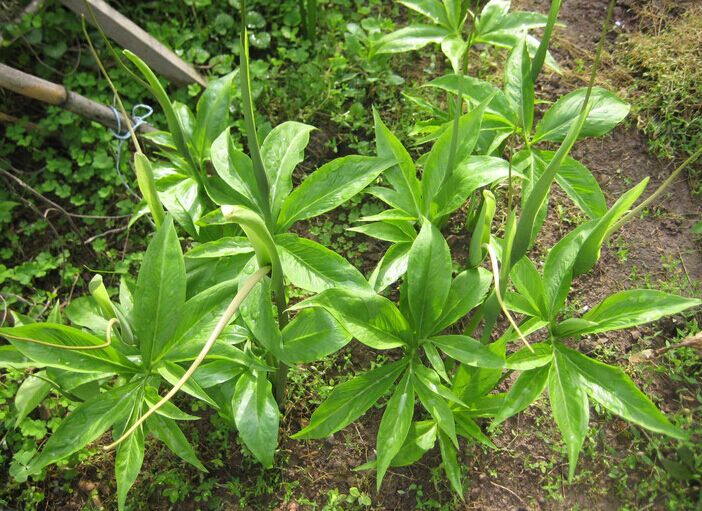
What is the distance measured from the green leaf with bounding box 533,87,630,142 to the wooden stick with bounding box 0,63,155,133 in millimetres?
1447

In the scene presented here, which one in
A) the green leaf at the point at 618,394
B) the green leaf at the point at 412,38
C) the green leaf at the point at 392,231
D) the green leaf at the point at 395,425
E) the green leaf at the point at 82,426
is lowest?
the green leaf at the point at 395,425

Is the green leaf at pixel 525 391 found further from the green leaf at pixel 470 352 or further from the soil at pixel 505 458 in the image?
the soil at pixel 505 458

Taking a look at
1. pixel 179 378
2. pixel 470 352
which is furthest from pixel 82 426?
pixel 470 352

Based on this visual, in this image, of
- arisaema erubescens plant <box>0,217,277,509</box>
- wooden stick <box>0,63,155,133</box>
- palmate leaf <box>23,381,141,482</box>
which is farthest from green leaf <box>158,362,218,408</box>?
wooden stick <box>0,63,155,133</box>

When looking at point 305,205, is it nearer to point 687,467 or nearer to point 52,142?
point 687,467

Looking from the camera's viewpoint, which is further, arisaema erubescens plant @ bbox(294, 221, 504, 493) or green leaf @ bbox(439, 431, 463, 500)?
green leaf @ bbox(439, 431, 463, 500)

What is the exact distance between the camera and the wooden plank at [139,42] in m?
2.20

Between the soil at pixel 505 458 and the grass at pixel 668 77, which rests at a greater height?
the grass at pixel 668 77

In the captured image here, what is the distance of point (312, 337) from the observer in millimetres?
1456

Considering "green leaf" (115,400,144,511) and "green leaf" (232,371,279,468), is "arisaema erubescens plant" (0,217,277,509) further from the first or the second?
"green leaf" (232,371,279,468)

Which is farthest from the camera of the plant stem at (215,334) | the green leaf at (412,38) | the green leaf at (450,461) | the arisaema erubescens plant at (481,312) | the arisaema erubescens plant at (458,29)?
the green leaf at (412,38)

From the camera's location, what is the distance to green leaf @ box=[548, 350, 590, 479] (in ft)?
4.33

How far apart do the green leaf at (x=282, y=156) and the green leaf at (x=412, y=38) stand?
2.08ft

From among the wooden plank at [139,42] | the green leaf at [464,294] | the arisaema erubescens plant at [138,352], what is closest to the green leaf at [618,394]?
the green leaf at [464,294]
